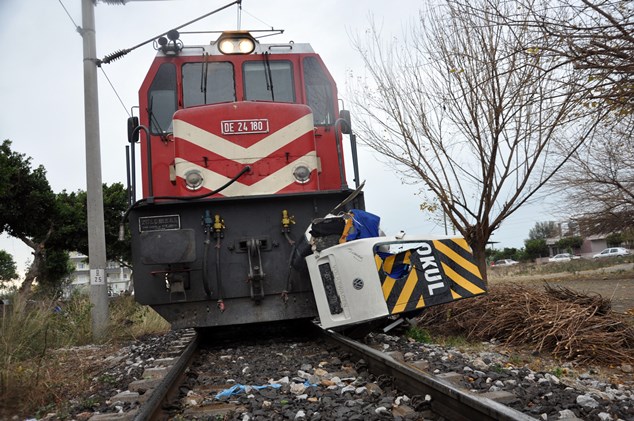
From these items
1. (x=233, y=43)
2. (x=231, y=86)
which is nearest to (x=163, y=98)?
(x=231, y=86)

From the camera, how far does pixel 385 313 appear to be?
4.33m

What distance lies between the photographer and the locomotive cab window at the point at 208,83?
259 inches

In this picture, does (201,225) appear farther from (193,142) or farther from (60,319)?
(60,319)

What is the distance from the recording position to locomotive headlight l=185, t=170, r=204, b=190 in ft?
19.6

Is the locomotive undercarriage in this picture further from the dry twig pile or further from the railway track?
the dry twig pile

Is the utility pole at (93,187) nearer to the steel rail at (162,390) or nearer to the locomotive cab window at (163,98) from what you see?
the locomotive cab window at (163,98)

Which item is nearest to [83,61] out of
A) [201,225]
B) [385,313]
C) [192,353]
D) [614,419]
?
[201,225]

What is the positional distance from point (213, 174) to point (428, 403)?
12.7 feet

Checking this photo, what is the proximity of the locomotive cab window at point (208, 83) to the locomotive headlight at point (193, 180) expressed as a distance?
1.04 m

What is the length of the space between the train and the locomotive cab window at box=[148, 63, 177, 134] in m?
0.01

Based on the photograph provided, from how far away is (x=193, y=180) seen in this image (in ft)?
19.6

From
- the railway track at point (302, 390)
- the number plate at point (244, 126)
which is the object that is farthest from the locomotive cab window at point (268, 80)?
the railway track at point (302, 390)

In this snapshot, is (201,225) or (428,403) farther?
(201,225)

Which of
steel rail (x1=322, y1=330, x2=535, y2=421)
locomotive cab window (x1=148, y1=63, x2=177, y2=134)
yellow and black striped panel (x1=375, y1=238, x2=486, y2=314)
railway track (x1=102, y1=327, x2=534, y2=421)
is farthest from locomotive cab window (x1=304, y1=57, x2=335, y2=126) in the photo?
steel rail (x1=322, y1=330, x2=535, y2=421)
